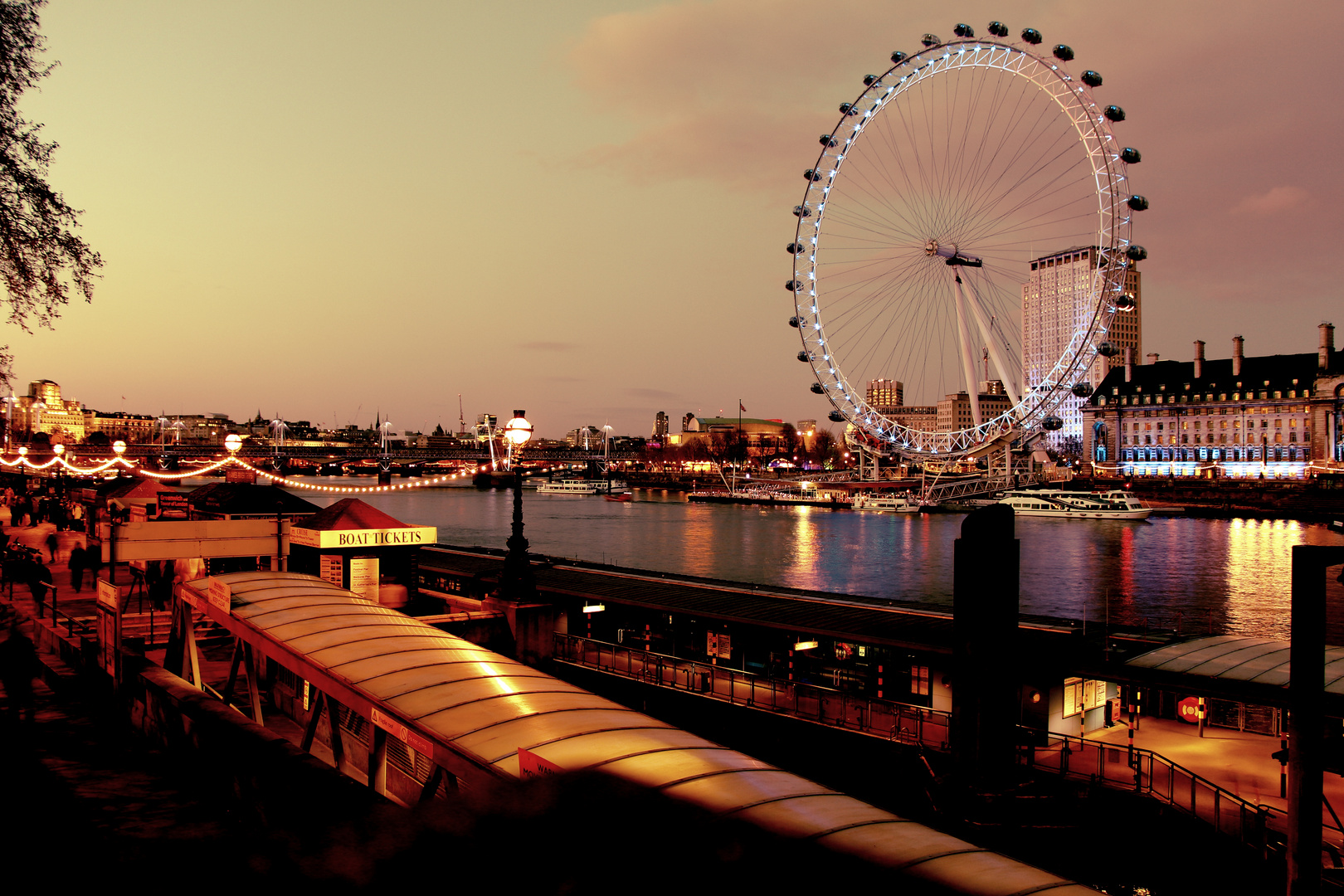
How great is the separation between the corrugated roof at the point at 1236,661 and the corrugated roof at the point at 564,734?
30.7 ft

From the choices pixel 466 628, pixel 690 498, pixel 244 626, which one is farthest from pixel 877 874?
pixel 690 498

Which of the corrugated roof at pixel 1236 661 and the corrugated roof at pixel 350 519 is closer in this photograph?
the corrugated roof at pixel 1236 661

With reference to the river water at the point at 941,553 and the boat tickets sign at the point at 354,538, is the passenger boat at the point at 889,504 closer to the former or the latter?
the river water at the point at 941,553

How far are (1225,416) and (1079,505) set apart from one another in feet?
196

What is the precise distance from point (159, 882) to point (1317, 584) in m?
8.33

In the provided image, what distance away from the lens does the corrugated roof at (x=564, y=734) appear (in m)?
4.62

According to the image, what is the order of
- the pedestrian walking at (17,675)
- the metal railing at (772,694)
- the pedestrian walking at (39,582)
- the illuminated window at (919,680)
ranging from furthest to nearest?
the pedestrian walking at (39,582) → the illuminated window at (919,680) → the metal railing at (772,694) → the pedestrian walking at (17,675)

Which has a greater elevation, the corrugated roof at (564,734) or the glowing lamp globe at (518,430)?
the glowing lamp globe at (518,430)

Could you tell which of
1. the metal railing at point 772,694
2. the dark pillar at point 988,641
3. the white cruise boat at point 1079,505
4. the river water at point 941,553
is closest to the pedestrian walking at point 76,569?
the metal railing at point 772,694

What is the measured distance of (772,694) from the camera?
16234 mm

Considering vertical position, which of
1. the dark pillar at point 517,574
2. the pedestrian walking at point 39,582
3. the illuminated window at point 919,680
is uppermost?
the dark pillar at point 517,574

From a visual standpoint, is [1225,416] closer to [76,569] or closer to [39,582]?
[76,569]

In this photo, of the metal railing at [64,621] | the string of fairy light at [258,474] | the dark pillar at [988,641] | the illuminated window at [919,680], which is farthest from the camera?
the string of fairy light at [258,474]

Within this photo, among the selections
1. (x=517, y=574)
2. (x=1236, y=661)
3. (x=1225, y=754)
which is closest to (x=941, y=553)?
(x=517, y=574)
